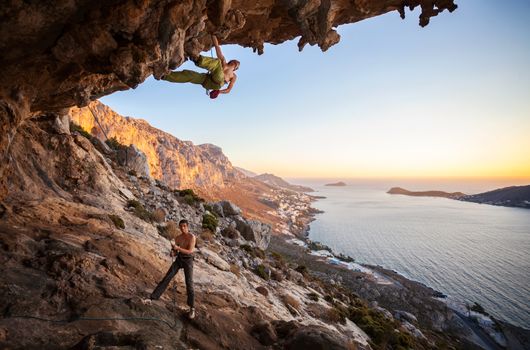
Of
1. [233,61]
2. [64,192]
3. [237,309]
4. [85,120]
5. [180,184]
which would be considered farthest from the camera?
[180,184]

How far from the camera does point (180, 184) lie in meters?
108

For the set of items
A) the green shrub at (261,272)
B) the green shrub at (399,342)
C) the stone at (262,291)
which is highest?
the stone at (262,291)

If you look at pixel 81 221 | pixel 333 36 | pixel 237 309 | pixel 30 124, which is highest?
pixel 333 36

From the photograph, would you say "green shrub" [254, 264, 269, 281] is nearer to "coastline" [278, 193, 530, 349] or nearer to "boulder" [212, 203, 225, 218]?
"boulder" [212, 203, 225, 218]

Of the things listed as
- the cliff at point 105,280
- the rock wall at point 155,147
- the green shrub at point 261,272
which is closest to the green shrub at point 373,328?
the cliff at point 105,280

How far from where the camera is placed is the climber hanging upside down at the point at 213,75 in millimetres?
7551

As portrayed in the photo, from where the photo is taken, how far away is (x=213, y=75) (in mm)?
7578

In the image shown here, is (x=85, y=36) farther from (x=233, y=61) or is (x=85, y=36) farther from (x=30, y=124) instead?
(x=30, y=124)

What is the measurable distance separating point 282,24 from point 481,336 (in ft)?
160

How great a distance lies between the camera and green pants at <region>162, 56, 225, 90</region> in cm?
755

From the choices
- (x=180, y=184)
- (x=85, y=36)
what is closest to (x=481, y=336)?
(x=85, y=36)

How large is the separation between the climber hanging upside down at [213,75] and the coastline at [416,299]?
126ft

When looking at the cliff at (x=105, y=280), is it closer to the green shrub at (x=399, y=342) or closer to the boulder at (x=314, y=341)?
the boulder at (x=314, y=341)

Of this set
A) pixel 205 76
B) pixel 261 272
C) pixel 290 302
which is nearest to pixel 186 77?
pixel 205 76
